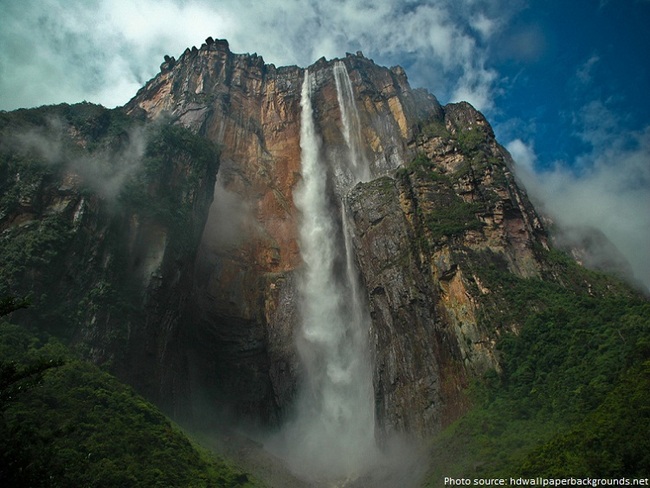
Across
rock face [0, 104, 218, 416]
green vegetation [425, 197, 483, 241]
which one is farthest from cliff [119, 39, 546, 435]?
rock face [0, 104, 218, 416]

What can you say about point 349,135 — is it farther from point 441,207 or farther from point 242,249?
point 441,207

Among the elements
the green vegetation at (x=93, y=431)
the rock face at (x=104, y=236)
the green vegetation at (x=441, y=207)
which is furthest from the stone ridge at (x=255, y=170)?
the green vegetation at (x=93, y=431)

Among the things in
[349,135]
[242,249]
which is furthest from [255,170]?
[349,135]

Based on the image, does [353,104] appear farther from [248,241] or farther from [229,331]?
[229,331]

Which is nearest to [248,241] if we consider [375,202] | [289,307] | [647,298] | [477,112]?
[289,307]

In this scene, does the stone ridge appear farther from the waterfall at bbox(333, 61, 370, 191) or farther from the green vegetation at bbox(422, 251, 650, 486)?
the green vegetation at bbox(422, 251, 650, 486)

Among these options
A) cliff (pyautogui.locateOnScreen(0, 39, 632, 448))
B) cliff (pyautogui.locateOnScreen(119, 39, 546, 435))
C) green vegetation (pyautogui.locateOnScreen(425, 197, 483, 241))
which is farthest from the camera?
green vegetation (pyautogui.locateOnScreen(425, 197, 483, 241))
